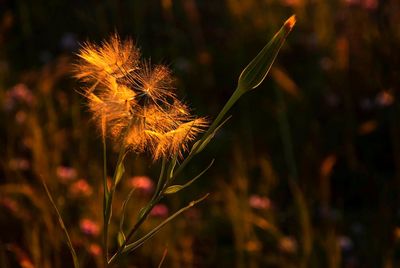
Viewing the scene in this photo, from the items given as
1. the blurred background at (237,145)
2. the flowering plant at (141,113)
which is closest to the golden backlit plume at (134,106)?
the flowering plant at (141,113)

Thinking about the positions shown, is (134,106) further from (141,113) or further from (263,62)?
(263,62)

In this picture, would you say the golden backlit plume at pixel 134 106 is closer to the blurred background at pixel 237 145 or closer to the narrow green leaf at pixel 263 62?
the narrow green leaf at pixel 263 62

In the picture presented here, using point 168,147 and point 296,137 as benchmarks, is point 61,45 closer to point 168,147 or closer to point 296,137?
point 296,137

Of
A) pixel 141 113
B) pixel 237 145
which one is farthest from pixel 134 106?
pixel 237 145

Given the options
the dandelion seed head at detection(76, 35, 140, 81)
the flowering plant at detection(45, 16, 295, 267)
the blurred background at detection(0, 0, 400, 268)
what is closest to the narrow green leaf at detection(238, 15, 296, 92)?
the flowering plant at detection(45, 16, 295, 267)

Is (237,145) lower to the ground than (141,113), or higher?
lower

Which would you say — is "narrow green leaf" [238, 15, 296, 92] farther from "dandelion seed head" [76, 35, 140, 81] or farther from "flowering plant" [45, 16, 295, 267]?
"dandelion seed head" [76, 35, 140, 81]
